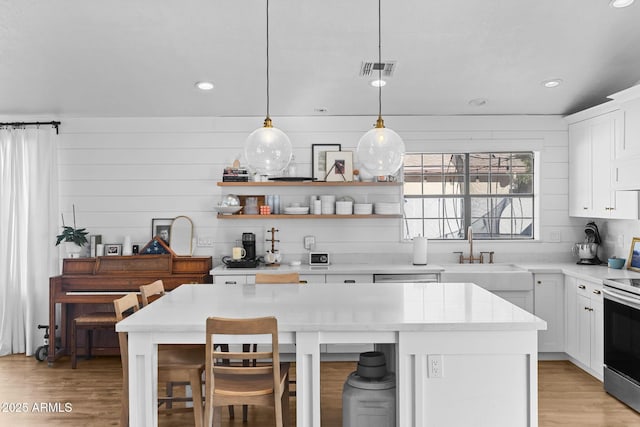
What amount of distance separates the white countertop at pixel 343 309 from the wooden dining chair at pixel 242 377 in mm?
136

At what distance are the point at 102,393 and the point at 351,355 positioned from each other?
7.42 ft

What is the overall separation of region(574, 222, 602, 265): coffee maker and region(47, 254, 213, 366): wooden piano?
Result: 3789 mm

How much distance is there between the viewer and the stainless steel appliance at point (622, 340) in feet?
12.1

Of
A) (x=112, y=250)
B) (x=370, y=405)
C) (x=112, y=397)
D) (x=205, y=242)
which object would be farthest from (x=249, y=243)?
(x=370, y=405)

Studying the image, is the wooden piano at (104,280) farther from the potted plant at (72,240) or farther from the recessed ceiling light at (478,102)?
the recessed ceiling light at (478,102)

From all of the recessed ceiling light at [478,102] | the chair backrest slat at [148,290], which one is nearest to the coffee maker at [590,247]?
the recessed ceiling light at [478,102]

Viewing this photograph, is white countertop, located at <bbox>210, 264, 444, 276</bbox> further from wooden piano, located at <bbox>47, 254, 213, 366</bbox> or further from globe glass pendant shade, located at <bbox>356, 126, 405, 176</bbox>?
globe glass pendant shade, located at <bbox>356, 126, 405, 176</bbox>

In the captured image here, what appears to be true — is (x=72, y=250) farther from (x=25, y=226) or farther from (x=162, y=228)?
(x=162, y=228)

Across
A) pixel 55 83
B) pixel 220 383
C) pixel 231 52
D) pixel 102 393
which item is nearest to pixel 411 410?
pixel 220 383

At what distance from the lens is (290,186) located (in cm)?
552

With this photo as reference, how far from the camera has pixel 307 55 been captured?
4.27 meters

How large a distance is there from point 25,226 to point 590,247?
5.80 metres

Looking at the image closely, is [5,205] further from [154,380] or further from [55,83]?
[154,380]

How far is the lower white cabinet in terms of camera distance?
14.0 ft
